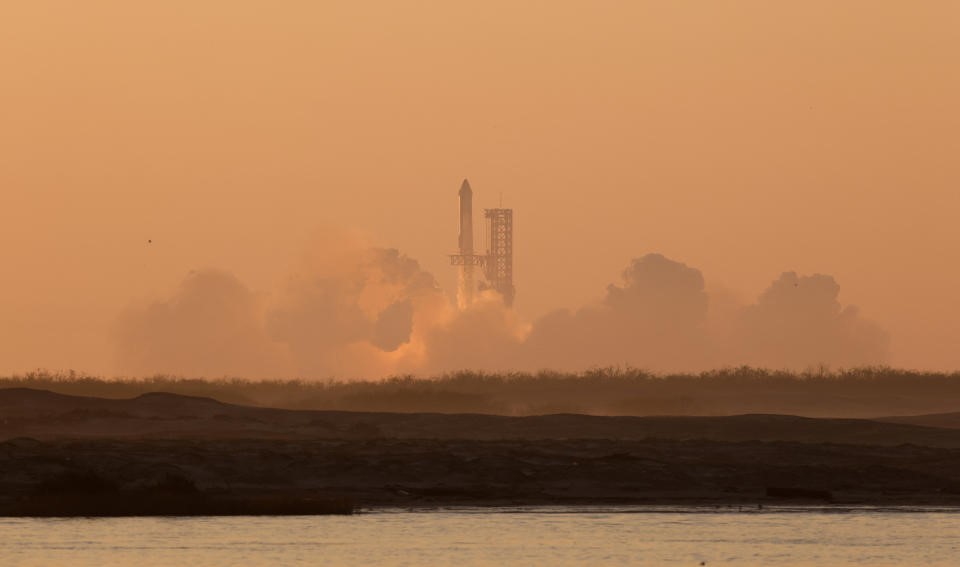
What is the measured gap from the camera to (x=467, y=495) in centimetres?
8000

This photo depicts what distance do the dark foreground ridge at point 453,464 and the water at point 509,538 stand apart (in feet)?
13.8

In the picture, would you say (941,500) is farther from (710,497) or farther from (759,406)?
(759,406)

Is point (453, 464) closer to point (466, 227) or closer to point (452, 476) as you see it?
point (452, 476)

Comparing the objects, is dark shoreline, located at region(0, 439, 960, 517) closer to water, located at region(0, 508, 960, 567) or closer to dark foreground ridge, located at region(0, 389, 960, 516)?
dark foreground ridge, located at region(0, 389, 960, 516)

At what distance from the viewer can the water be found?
60094 mm

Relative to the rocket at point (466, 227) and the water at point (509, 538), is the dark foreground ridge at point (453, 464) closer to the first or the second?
the water at point (509, 538)

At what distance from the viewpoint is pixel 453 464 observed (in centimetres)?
8675

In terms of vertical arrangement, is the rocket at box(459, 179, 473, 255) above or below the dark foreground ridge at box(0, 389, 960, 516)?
above

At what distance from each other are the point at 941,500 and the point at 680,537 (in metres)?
16.9

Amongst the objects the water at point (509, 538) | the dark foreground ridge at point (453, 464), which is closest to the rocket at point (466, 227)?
the dark foreground ridge at point (453, 464)

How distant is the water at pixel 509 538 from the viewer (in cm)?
6009

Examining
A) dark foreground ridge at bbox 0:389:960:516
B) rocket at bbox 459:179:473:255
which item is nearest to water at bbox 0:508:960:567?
dark foreground ridge at bbox 0:389:960:516

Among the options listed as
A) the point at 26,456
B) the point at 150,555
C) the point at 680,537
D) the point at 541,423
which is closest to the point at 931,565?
the point at 680,537

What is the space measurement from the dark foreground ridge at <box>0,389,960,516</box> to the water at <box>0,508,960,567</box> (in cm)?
422
